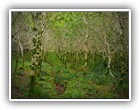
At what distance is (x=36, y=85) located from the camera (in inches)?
138

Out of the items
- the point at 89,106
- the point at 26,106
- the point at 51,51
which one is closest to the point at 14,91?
the point at 26,106

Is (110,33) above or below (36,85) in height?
above

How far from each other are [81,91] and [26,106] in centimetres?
62

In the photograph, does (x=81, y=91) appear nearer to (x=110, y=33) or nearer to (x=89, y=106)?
(x=89, y=106)

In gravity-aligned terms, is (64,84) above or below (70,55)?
below

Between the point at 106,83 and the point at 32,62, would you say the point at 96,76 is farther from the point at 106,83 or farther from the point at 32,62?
the point at 32,62

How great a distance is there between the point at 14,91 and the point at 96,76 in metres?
0.90

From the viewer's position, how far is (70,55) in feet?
11.5

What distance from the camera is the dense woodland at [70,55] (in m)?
3.48

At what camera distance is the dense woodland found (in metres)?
3.48
